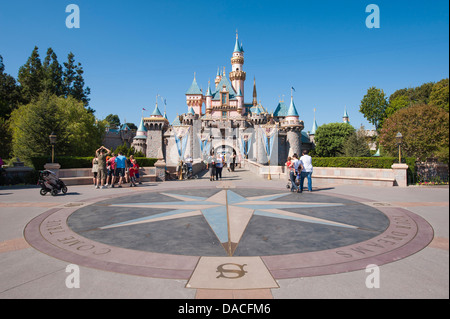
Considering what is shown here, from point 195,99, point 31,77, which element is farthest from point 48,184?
point 195,99

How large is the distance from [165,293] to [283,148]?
201ft

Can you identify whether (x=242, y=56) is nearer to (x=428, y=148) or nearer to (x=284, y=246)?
(x=428, y=148)

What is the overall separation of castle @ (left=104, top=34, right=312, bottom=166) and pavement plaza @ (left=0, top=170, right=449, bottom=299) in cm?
A: 4624

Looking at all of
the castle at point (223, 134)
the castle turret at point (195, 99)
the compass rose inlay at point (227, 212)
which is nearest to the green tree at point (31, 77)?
the castle at point (223, 134)

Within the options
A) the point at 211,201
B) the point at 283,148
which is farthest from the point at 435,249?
the point at 283,148

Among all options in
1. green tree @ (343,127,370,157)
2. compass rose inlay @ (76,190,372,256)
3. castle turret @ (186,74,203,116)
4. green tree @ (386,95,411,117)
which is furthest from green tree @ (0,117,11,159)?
green tree @ (386,95,411,117)

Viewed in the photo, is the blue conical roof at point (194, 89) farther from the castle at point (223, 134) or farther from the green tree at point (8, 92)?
the green tree at point (8, 92)

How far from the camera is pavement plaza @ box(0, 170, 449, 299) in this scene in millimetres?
3441

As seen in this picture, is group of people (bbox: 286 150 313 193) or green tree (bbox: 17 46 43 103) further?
green tree (bbox: 17 46 43 103)

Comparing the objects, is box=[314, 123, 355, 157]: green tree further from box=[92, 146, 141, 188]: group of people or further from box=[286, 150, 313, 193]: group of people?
box=[92, 146, 141, 188]: group of people

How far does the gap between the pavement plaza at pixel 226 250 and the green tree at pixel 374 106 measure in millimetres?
58008

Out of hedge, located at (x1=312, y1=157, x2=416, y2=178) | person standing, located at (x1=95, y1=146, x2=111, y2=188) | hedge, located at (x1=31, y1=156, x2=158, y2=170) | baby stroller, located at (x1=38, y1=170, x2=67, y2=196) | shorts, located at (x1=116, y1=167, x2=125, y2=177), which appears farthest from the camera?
hedge, located at (x1=31, y1=156, x2=158, y2=170)

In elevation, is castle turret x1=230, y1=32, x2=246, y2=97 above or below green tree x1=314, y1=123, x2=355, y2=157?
above

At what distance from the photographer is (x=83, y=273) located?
3959 millimetres
